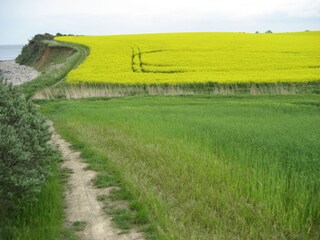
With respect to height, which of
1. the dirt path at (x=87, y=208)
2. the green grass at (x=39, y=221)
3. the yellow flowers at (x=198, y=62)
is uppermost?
the yellow flowers at (x=198, y=62)

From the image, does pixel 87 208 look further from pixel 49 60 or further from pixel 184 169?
pixel 49 60

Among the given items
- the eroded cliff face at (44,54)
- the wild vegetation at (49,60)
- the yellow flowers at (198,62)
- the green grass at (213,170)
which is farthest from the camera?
the eroded cliff face at (44,54)

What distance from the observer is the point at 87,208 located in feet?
21.7

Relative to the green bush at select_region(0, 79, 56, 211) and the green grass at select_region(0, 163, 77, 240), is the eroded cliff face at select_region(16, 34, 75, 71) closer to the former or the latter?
the green bush at select_region(0, 79, 56, 211)

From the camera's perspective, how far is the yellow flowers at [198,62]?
2433 cm

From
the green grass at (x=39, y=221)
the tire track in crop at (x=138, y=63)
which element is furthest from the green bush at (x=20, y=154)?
the tire track in crop at (x=138, y=63)

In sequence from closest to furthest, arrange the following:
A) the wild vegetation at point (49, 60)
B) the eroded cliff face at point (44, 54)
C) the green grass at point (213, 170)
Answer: the green grass at point (213, 170)
the wild vegetation at point (49, 60)
the eroded cliff face at point (44, 54)

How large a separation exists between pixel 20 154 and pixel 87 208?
4.79 ft

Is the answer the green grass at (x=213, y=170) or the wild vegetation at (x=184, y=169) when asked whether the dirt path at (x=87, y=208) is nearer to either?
the wild vegetation at (x=184, y=169)

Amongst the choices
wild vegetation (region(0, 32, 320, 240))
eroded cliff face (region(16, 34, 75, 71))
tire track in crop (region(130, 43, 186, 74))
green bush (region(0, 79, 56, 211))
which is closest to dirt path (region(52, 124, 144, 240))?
wild vegetation (region(0, 32, 320, 240))

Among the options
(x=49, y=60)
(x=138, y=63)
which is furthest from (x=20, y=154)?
(x=49, y=60)

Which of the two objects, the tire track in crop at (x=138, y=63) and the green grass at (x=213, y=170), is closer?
the green grass at (x=213, y=170)

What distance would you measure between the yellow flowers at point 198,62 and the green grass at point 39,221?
1724 centimetres

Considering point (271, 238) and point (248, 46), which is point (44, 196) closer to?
point (271, 238)
